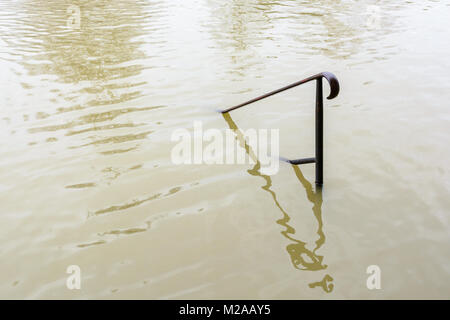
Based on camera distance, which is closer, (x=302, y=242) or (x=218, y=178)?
(x=302, y=242)

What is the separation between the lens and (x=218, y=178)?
380cm

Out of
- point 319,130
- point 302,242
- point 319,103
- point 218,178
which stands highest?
point 319,103

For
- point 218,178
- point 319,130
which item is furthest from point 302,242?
point 218,178

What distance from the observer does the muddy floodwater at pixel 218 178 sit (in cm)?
273

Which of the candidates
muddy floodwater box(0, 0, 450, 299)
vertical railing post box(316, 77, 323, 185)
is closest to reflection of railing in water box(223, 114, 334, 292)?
muddy floodwater box(0, 0, 450, 299)

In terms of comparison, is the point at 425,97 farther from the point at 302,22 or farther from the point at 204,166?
the point at 302,22

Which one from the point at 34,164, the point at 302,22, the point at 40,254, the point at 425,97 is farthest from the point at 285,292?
the point at 302,22

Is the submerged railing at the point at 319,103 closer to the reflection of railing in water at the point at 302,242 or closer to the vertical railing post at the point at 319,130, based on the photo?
the vertical railing post at the point at 319,130

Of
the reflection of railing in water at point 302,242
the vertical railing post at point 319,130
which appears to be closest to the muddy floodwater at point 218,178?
the reflection of railing in water at point 302,242

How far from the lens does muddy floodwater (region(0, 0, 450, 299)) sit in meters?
2.73

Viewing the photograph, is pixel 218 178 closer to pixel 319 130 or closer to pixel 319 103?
pixel 319 130

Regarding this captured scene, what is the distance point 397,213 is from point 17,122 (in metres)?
4.55

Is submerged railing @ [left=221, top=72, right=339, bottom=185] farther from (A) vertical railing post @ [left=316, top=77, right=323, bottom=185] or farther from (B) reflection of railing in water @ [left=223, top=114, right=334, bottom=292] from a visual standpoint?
(B) reflection of railing in water @ [left=223, top=114, right=334, bottom=292]

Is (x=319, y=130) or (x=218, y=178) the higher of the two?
(x=319, y=130)
